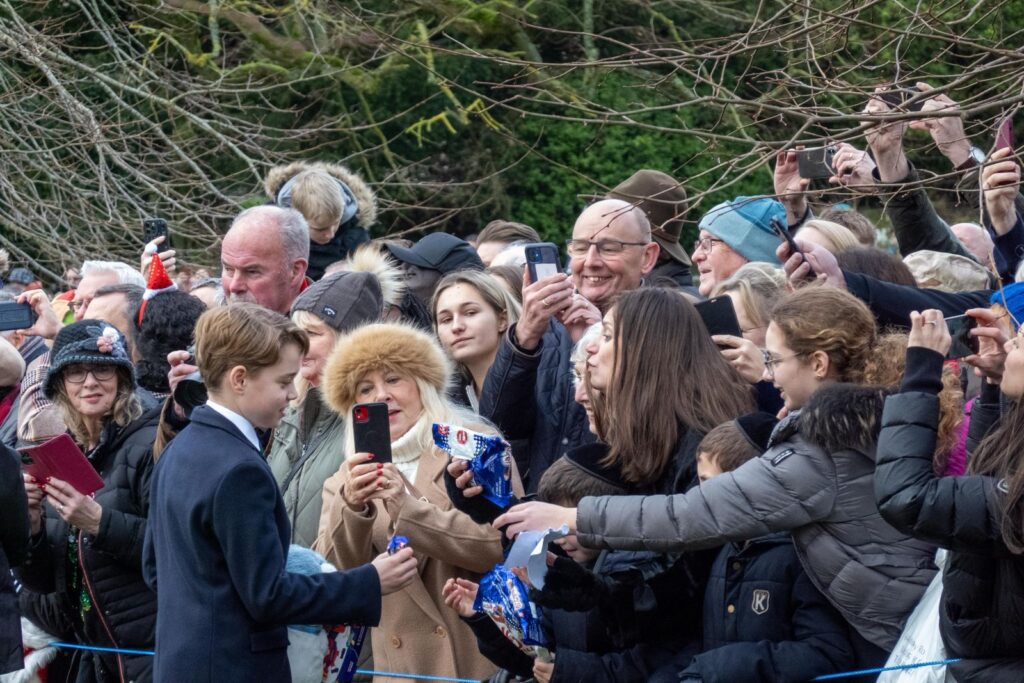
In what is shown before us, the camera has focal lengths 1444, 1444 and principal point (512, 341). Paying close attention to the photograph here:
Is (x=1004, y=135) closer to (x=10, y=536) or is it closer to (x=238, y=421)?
(x=238, y=421)

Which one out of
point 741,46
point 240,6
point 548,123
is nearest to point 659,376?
point 741,46

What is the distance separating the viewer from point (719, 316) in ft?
14.5

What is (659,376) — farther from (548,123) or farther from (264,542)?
(548,123)

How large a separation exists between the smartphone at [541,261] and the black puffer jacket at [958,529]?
1.83 m

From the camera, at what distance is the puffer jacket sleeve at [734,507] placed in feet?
11.9

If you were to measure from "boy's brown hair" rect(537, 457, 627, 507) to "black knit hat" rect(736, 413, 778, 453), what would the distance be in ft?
1.40

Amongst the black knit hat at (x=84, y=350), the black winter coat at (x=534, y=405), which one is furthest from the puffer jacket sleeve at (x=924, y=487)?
the black knit hat at (x=84, y=350)

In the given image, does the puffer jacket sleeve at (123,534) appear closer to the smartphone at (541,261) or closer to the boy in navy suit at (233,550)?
the boy in navy suit at (233,550)

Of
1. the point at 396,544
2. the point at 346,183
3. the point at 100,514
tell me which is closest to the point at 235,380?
the point at 396,544

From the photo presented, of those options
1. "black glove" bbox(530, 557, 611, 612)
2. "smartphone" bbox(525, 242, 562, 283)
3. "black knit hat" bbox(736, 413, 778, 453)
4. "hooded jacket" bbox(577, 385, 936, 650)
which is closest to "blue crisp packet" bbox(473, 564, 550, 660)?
"black glove" bbox(530, 557, 611, 612)

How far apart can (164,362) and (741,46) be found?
→ 279cm

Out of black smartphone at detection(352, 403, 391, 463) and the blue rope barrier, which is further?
black smartphone at detection(352, 403, 391, 463)

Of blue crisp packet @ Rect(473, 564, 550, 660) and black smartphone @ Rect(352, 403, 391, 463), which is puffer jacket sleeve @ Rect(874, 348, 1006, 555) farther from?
black smartphone @ Rect(352, 403, 391, 463)

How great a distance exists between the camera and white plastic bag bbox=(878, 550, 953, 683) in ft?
11.3
